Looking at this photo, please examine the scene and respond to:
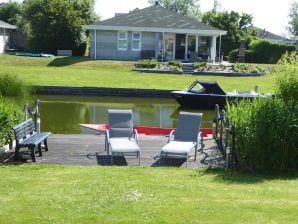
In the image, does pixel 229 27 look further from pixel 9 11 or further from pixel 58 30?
pixel 9 11

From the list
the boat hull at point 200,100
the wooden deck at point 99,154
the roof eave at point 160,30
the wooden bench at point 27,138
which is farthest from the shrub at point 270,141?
the roof eave at point 160,30

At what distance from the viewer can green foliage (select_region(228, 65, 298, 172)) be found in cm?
930

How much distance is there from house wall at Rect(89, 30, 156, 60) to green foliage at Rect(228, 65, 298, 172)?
3400 cm

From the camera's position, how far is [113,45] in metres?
43.2

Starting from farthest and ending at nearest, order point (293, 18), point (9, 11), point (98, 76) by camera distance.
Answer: point (293, 18) → point (9, 11) → point (98, 76)

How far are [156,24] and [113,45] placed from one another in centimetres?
402

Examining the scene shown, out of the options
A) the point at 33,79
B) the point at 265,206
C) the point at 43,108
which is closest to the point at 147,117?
the point at 43,108

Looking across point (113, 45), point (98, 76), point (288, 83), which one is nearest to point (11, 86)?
point (98, 76)

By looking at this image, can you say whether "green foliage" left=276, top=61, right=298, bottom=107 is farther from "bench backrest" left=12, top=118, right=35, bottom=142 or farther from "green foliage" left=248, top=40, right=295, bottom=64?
"green foliage" left=248, top=40, right=295, bottom=64

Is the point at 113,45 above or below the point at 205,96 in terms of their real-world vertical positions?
above

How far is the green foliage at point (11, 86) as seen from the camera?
79.3 ft

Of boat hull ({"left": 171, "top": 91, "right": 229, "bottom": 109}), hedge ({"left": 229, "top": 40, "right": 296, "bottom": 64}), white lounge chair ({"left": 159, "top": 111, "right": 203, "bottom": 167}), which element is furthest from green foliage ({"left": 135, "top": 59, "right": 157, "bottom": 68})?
white lounge chair ({"left": 159, "top": 111, "right": 203, "bottom": 167})

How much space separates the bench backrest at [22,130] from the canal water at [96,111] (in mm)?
6576

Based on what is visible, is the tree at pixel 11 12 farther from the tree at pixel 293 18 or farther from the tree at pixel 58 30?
the tree at pixel 293 18
